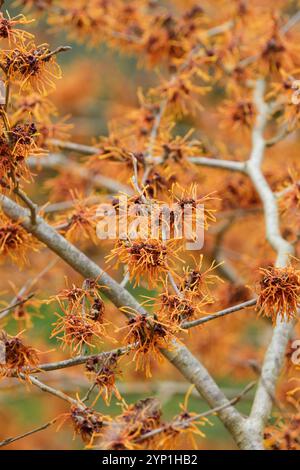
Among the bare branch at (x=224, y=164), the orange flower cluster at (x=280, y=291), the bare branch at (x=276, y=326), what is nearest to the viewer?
the orange flower cluster at (x=280, y=291)

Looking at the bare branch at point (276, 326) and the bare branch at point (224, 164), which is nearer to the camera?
the bare branch at point (276, 326)

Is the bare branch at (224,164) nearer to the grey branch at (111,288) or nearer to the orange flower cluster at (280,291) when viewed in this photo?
the grey branch at (111,288)

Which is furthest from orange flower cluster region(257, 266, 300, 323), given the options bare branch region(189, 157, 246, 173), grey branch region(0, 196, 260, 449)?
bare branch region(189, 157, 246, 173)

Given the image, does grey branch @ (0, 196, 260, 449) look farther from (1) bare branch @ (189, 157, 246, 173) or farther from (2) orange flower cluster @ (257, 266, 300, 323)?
(1) bare branch @ (189, 157, 246, 173)

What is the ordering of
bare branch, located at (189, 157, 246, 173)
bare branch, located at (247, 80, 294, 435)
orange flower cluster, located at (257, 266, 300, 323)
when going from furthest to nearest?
bare branch, located at (189, 157, 246, 173) → bare branch, located at (247, 80, 294, 435) → orange flower cluster, located at (257, 266, 300, 323)

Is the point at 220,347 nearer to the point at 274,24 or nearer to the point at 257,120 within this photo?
the point at 257,120

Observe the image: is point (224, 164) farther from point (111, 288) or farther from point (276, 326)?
point (111, 288)

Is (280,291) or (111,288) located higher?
(111,288)

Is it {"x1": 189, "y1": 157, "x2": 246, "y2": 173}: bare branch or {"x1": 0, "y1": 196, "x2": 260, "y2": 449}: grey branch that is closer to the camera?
{"x1": 0, "y1": 196, "x2": 260, "y2": 449}: grey branch

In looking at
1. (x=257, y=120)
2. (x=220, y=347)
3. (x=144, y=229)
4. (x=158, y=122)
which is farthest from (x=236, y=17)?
(x=144, y=229)

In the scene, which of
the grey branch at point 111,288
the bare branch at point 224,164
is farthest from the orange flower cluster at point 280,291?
the bare branch at point 224,164

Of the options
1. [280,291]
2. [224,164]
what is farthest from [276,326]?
[224,164]

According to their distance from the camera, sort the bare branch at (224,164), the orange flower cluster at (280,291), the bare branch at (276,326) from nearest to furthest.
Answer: the orange flower cluster at (280,291) < the bare branch at (276,326) < the bare branch at (224,164)
